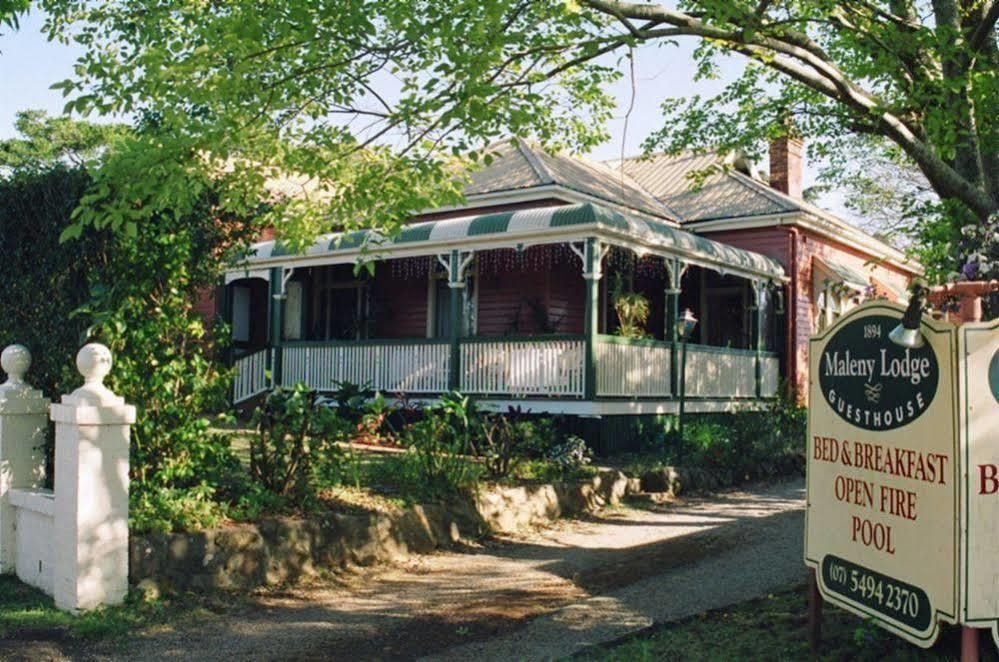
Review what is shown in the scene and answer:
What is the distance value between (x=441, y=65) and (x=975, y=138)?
4.14 meters

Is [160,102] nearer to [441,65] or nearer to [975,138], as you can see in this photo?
[441,65]

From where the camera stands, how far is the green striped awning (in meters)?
13.5

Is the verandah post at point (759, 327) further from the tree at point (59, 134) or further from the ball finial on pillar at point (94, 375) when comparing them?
the tree at point (59, 134)

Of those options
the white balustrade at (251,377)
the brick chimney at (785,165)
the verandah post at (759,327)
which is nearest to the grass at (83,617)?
the white balustrade at (251,377)

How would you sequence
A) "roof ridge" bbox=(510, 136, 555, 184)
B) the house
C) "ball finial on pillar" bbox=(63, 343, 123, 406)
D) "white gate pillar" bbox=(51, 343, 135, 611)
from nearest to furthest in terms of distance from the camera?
"white gate pillar" bbox=(51, 343, 135, 611) < "ball finial on pillar" bbox=(63, 343, 123, 406) < the house < "roof ridge" bbox=(510, 136, 555, 184)

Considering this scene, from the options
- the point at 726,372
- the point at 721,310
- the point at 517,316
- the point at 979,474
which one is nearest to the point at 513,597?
the point at 979,474

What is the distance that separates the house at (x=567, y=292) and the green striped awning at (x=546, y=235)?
0.12 ft

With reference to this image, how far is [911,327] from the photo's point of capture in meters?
3.89

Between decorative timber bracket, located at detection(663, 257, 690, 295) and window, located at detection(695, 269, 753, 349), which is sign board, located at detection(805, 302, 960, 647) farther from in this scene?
window, located at detection(695, 269, 753, 349)

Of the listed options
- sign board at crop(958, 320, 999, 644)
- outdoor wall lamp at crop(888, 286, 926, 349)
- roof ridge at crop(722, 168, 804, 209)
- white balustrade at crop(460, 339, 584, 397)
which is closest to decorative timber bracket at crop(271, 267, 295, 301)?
white balustrade at crop(460, 339, 584, 397)

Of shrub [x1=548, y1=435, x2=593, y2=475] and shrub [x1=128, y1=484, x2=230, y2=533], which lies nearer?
shrub [x1=128, y1=484, x2=230, y2=533]

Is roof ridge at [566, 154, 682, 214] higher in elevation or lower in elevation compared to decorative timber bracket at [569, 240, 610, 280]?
higher

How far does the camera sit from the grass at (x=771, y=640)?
4715mm

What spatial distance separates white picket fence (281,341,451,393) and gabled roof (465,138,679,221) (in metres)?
3.43
